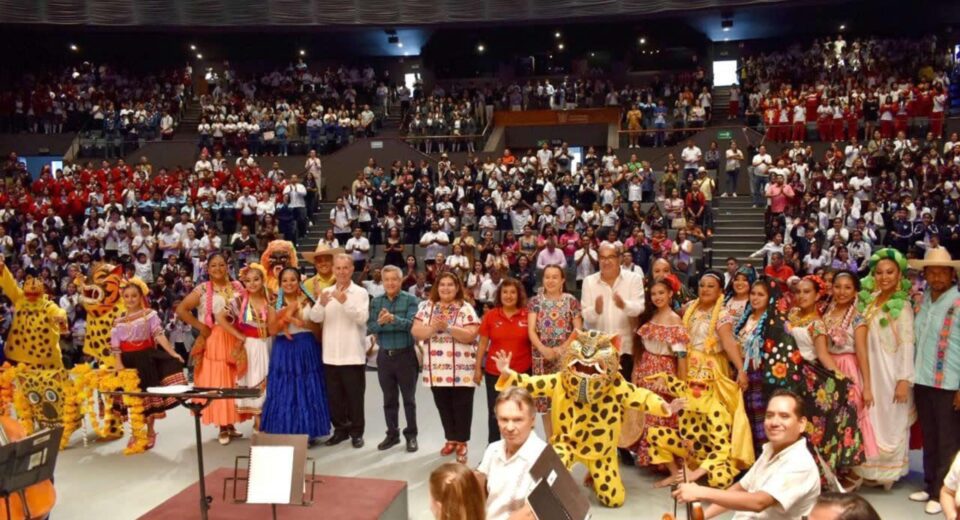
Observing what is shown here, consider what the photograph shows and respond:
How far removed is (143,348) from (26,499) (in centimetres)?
266

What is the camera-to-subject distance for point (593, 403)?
5.24 metres

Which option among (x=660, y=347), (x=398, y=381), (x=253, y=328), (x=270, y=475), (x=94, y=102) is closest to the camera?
(x=270, y=475)

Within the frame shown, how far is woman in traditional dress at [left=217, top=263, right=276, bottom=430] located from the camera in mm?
6641

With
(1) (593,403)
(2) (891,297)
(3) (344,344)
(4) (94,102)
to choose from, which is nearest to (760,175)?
(2) (891,297)

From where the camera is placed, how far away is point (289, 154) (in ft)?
63.5

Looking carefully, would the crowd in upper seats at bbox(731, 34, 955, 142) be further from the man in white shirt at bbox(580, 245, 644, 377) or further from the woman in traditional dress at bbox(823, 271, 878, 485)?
the man in white shirt at bbox(580, 245, 644, 377)

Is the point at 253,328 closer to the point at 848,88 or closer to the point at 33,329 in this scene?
the point at 33,329

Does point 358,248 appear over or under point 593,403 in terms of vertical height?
over

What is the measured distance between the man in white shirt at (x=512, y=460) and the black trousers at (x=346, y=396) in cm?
302

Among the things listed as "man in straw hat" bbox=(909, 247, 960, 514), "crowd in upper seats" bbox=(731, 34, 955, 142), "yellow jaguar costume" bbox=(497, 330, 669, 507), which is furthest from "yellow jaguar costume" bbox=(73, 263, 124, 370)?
"crowd in upper seats" bbox=(731, 34, 955, 142)

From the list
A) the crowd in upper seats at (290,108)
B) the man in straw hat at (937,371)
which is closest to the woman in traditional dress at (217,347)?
the man in straw hat at (937,371)

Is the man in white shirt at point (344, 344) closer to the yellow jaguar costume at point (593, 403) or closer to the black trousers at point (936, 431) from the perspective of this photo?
the yellow jaguar costume at point (593, 403)

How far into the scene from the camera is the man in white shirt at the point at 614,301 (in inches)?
235

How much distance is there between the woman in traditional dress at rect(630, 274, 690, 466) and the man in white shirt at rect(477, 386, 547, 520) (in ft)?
7.12
